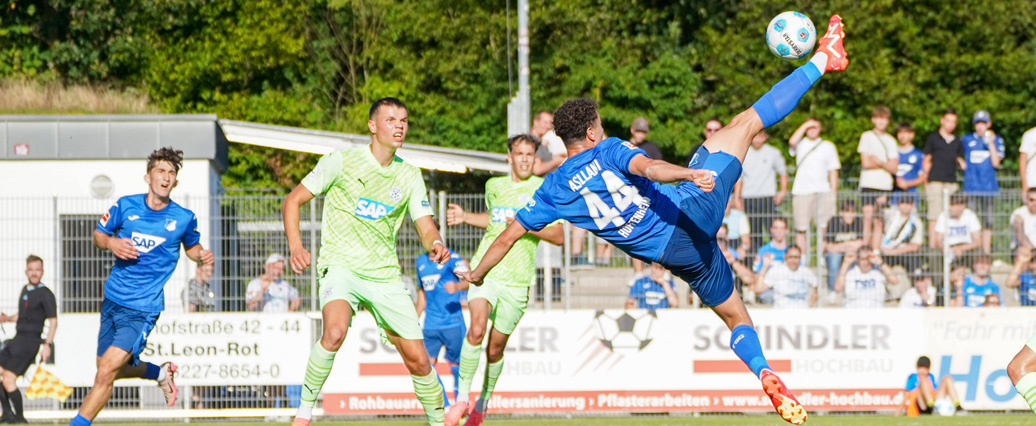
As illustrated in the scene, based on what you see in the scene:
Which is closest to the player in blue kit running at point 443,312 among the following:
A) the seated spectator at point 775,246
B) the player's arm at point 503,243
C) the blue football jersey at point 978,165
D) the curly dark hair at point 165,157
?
the seated spectator at point 775,246

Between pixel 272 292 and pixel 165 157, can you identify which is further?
pixel 272 292

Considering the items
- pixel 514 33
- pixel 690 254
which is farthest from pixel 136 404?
pixel 514 33

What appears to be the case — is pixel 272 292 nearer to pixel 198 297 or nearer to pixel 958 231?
pixel 198 297

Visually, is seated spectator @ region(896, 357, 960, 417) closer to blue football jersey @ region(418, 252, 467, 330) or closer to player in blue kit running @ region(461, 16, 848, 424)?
blue football jersey @ region(418, 252, 467, 330)

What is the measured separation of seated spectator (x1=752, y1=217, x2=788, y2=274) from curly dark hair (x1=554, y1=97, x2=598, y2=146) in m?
6.51

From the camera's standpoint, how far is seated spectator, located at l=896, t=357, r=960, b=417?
14.2 m

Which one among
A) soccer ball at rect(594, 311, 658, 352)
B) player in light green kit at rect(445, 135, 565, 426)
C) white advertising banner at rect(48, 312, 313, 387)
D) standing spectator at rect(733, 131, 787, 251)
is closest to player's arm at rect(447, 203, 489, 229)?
player in light green kit at rect(445, 135, 565, 426)

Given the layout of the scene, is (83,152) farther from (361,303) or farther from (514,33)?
(514,33)

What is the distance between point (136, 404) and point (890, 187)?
30.4 ft

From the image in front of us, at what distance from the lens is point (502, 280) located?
11.2 meters

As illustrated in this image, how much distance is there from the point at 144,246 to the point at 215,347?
14.7 ft

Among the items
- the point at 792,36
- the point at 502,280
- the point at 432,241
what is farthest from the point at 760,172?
the point at 432,241

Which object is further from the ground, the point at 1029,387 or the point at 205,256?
the point at 205,256

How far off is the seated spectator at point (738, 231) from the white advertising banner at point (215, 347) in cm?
488
